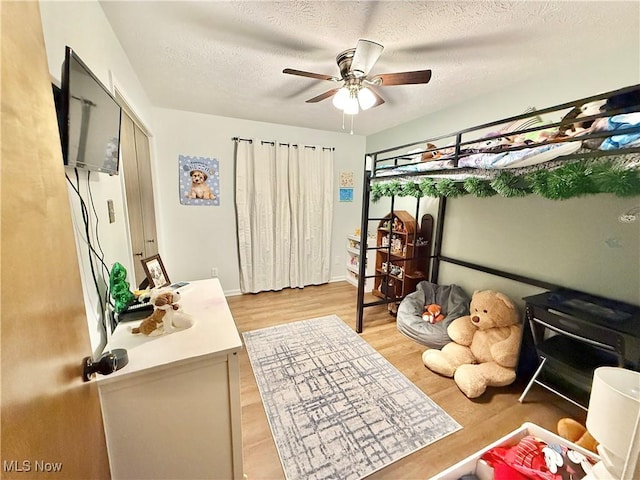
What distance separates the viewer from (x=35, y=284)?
518mm

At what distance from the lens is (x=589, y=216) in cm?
174

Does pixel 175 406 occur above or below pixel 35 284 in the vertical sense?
below

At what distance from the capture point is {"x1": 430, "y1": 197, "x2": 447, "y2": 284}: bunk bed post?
2783mm

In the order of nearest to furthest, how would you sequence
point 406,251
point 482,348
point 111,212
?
point 111,212 → point 482,348 → point 406,251

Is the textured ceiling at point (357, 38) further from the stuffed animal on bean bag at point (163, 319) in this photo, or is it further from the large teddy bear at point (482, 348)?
the large teddy bear at point (482, 348)

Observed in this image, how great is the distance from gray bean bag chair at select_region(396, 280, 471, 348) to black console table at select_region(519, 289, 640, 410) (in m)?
0.66

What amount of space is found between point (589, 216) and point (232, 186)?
3.47 m

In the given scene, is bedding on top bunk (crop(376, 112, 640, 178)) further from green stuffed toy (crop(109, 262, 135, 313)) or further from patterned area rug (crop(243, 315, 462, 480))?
green stuffed toy (crop(109, 262, 135, 313))

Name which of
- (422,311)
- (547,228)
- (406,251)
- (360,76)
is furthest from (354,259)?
(360,76)

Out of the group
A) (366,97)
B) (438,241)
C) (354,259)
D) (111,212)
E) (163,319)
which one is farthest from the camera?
(354,259)

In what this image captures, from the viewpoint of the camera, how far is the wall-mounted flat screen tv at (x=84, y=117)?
2.62 feet

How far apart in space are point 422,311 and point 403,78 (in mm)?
2140

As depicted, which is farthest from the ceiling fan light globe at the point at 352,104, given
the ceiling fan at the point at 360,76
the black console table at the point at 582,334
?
the black console table at the point at 582,334
